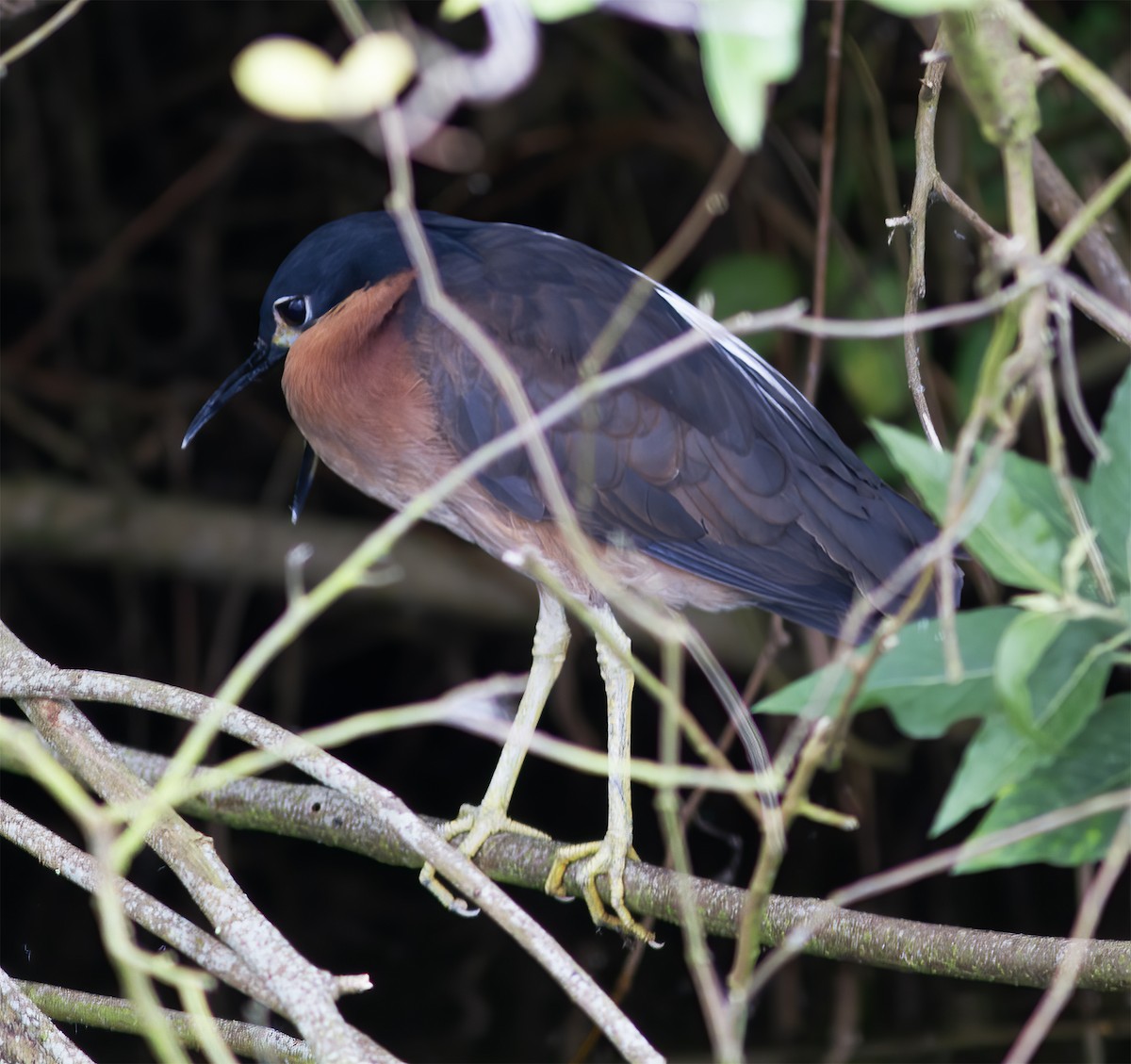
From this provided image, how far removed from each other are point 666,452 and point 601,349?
0.88m

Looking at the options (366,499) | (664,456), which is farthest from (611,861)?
(366,499)

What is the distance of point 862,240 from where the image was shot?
3.48m

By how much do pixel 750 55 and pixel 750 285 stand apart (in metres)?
2.11

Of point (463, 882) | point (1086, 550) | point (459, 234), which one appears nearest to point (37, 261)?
point (459, 234)

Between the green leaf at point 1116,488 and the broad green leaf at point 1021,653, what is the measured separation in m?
0.16

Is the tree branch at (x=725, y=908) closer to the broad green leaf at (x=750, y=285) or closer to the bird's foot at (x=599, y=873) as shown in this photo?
the bird's foot at (x=599, y=873)

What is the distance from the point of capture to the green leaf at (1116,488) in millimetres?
1037

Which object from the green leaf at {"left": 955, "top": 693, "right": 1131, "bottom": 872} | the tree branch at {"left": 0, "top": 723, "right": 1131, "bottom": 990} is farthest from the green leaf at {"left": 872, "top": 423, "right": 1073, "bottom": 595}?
the tree branch at {"left": 0, "top": 723, "right": 1131, "bottom": 990}

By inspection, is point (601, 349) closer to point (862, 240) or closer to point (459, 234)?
point (459, 234)

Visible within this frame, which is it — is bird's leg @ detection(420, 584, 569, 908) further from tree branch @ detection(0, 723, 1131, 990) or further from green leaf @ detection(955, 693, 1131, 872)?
green leaf @ detection(955, 693, 1131, 872)

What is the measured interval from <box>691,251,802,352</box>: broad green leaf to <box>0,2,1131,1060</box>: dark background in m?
0.02

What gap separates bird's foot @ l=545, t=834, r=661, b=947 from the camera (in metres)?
1.86

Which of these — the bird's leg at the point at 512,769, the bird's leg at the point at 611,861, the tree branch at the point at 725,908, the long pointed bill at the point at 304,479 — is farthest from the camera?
the long pointed bill at the point at 304,479

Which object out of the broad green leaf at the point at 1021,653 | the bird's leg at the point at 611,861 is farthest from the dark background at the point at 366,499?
the broad green leaf at the point at 1021,653
